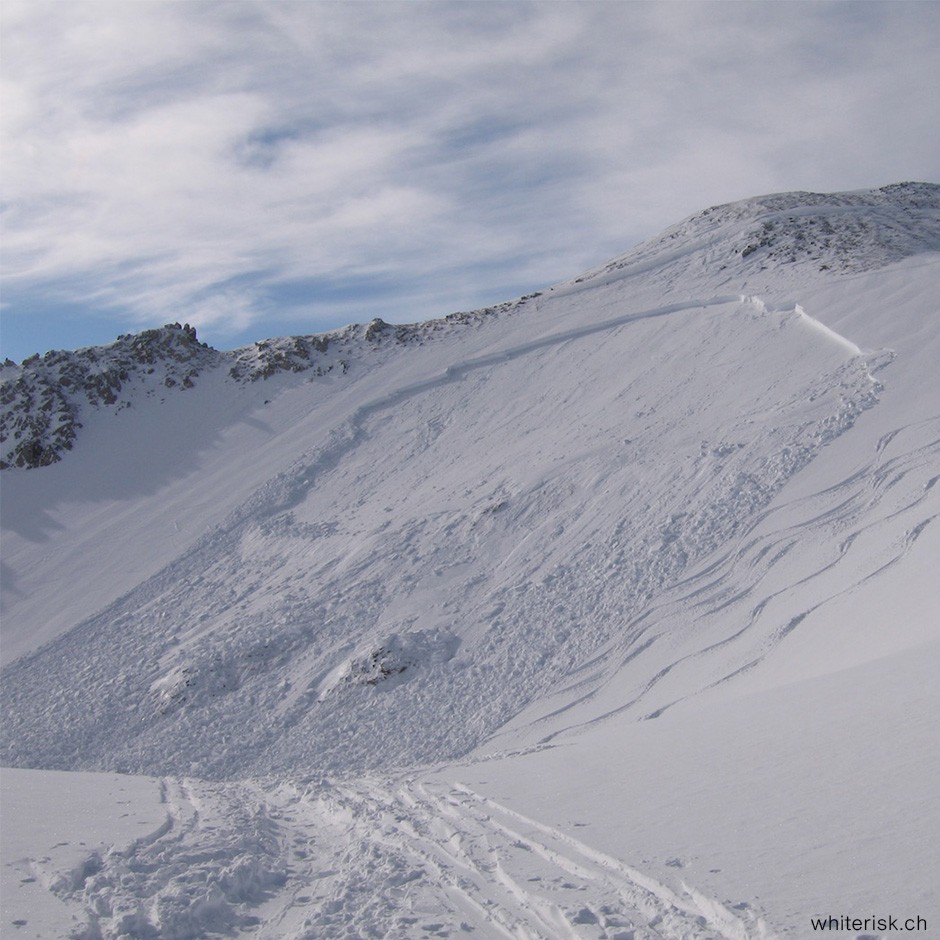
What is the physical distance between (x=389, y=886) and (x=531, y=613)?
35.6ft

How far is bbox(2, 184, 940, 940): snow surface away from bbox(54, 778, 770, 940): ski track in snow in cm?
4

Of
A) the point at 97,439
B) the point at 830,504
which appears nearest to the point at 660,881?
the point at 830,504

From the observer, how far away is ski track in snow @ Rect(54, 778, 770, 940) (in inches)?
231

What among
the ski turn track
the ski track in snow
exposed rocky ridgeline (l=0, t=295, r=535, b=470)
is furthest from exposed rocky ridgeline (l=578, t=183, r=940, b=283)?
the ski track in snow

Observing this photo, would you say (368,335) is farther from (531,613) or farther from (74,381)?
(531,613)

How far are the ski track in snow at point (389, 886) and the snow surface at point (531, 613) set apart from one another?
38 millimetres

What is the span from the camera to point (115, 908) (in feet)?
21.2

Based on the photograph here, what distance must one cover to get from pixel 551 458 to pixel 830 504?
25.5 ft

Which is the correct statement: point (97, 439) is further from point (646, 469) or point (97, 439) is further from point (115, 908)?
point (115, 908)

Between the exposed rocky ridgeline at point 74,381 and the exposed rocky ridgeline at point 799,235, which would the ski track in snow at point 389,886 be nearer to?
the exposed rocky ridgeline at point 74,381

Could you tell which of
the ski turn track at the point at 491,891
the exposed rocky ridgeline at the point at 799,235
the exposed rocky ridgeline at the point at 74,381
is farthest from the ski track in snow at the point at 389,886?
the exposed rocky ridgeline at the point at 799,235

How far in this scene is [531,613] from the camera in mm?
17500

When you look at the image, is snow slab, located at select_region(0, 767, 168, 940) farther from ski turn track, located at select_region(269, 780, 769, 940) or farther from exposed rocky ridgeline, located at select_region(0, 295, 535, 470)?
exposed rocky ridgeline, located at select_region(0, 295, 535, 470)

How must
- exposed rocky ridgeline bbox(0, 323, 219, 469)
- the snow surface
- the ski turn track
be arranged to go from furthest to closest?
exposed rocky ridgeline bbox(0, 323, 219, 469) < the snow surface < the ski turn track
